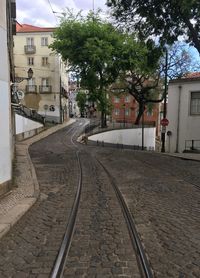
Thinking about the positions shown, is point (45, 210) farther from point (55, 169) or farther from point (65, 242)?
point (55, 169)

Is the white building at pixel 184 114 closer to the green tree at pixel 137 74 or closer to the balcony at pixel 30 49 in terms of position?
the green tree at pixel 137 74

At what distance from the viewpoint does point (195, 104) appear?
102 ft

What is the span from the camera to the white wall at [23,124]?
3422cm

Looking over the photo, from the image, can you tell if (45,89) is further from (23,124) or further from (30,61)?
(23,124)

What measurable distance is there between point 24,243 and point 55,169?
10.3m

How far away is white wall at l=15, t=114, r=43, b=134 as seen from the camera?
1347 inches

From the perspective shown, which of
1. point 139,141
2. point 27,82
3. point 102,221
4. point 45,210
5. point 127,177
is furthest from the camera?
point 27,82

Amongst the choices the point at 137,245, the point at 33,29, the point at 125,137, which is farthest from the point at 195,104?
the point at 33,29

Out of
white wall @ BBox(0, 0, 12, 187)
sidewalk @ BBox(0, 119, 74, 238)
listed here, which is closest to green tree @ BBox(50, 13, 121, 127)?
sidewalk @ BBox(0, 119, 74, 238)

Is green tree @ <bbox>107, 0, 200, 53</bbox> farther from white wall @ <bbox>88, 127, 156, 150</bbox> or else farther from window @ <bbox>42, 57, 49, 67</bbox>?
window @ <bbox>42, 57, 49, 67</bbox>

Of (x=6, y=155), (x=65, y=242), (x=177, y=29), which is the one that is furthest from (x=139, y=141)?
(x=65, y=242)

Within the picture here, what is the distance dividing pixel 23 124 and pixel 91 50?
11.5 m

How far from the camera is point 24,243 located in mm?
6805

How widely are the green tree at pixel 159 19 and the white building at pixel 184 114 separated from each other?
840cm
